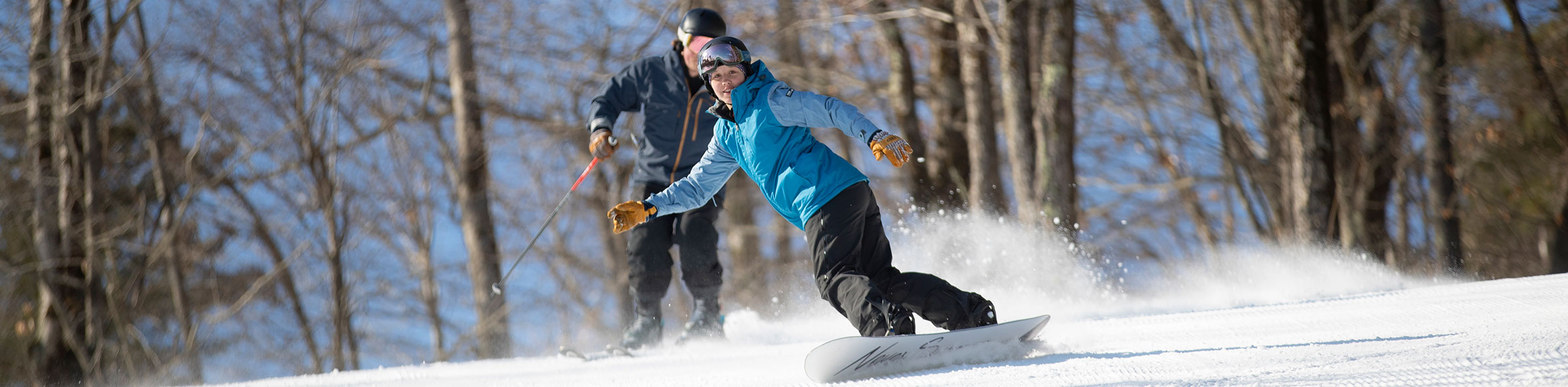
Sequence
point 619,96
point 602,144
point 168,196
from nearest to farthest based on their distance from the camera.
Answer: point 602,144, point 619,96, point 168,196

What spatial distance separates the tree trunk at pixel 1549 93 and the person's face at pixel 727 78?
9.61 metres

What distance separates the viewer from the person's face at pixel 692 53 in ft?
13.5

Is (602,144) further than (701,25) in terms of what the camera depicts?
No

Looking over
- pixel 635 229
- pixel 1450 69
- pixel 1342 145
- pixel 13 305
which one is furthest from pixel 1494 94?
pixel 13 305

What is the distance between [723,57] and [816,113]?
0.35 meters

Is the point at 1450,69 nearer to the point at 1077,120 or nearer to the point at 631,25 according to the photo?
the point at 1077,120

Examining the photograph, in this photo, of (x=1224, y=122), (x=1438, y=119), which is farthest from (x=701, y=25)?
(x=1224, y=122)

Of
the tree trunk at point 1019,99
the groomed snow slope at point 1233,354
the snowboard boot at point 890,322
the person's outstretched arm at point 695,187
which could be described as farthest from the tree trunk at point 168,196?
the snowboard boot at point 890,322

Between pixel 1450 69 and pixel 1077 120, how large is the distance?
5867 millimetres

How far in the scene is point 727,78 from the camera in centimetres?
293

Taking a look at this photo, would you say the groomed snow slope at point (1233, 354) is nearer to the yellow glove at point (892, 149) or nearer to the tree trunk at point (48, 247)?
the yellow glove at point (892, 149)

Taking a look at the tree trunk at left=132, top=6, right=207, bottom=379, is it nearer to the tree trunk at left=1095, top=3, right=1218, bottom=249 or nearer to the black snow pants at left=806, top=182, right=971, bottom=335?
the black snow pants at left=806, top=182, right=971, bottom=335

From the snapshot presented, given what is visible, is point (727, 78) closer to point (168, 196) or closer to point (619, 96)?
point (619, 96)

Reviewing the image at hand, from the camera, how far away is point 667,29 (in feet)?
36.1
